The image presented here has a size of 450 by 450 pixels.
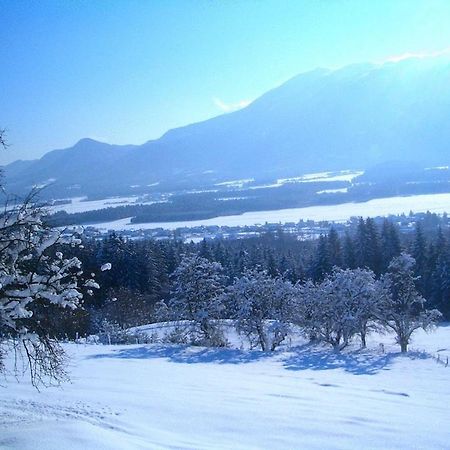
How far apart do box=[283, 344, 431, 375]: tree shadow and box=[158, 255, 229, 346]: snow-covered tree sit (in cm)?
453

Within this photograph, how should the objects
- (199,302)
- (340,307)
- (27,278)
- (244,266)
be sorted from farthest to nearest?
(244,266)
(199,302)
(340,307)
(27,278)

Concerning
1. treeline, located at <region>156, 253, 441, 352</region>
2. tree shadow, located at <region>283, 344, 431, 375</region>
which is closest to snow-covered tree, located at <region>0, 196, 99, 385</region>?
tree shadow, located at <region>283, 344, 431, 375</region>

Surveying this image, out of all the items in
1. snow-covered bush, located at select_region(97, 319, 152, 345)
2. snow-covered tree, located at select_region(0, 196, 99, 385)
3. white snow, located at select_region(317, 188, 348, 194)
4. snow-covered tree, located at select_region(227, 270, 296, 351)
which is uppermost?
white snow, located at select_region(317, 188, 348, 194)

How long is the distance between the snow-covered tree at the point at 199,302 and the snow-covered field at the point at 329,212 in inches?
2866

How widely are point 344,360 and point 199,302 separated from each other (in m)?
8.42

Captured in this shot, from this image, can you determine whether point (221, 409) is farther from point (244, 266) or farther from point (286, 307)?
point (244, 266)

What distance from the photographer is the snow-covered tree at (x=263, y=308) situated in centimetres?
2495

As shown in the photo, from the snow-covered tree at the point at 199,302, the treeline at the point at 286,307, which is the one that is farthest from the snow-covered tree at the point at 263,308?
the snow-covered tree at the point at 199,302

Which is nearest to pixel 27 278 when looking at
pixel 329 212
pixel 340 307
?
pixel 340 307

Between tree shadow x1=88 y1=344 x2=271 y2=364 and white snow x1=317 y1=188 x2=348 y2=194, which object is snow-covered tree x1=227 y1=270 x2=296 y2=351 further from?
white snow x1=317 y1=188 x2=348 y2=194

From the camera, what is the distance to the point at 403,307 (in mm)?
27250

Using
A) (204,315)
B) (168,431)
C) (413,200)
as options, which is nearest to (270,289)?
(204,315)

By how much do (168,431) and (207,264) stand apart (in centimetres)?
1940

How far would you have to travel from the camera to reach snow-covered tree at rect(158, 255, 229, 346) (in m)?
25.5
